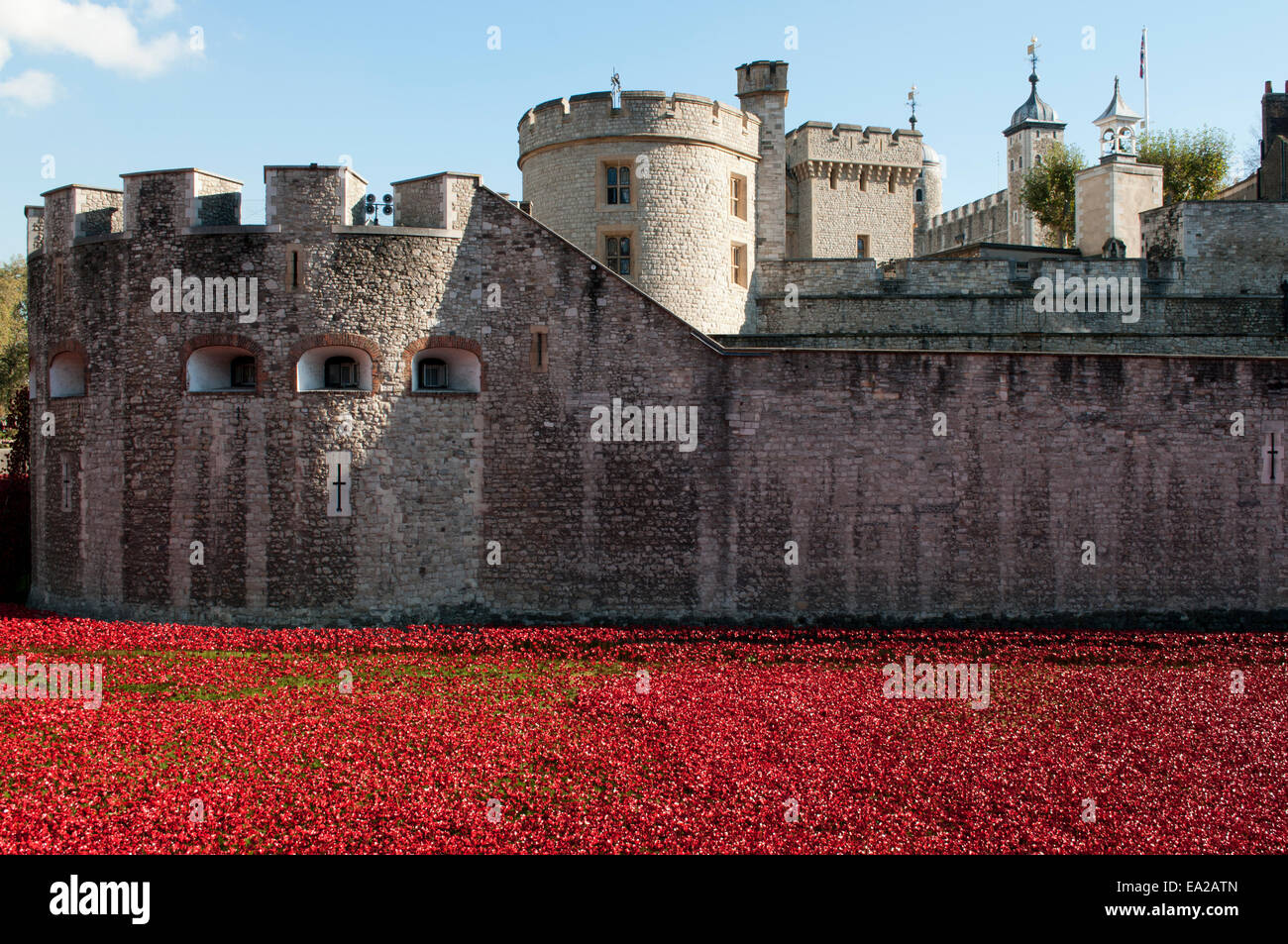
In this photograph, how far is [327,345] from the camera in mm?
18422

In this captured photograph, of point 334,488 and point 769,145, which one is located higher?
point 769,145

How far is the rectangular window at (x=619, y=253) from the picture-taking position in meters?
24.9

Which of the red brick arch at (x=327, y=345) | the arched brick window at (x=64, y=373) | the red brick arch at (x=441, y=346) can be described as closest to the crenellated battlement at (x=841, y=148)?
the red brick arch at (x=441, y=346)

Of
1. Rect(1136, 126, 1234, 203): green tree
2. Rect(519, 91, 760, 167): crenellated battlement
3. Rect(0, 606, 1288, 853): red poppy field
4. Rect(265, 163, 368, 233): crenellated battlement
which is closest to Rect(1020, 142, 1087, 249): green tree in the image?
Rect(1136, 126, 1234, 203): green tree

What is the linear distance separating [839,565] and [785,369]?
3.74 meters

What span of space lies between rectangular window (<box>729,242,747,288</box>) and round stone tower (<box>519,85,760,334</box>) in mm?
709

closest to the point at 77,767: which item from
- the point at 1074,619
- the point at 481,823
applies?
the point at 481,823

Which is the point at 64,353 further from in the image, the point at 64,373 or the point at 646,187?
the point at 646,187

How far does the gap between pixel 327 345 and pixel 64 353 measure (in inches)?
231

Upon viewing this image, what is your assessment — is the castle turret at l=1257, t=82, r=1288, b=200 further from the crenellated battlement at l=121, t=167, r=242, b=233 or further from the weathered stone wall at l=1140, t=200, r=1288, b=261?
the crenellated battlement at l=121, t=167, r=242, b=233

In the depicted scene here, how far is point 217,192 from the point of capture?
745 inches

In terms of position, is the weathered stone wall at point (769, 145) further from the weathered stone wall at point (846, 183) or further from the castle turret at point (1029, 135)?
the castle turret at point (1029, 135)

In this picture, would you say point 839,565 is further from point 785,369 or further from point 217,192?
point 217,192

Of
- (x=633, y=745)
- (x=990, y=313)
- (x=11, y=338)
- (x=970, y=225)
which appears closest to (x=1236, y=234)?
(x=990, y=313)
